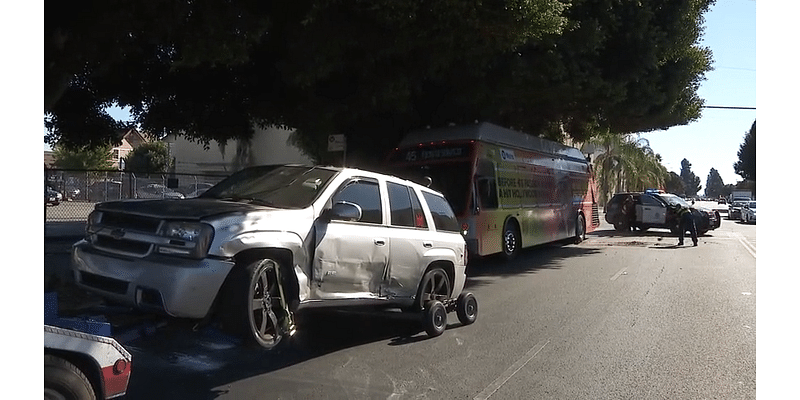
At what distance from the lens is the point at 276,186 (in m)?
6.58

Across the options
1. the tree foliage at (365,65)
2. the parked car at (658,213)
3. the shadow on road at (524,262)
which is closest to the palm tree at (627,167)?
the parked car at (658,213)

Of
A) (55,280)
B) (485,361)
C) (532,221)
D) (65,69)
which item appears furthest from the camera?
(532,221)

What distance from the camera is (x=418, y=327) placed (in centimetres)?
803

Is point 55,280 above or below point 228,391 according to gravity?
above

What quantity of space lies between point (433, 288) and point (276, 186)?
2449 millimetres

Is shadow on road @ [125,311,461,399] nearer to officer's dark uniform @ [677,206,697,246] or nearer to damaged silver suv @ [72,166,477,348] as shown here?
damaged silver suv @ [72,166,477,348]

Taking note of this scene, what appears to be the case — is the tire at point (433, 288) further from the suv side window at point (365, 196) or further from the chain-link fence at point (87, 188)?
the chain-link fence at point (87, 188)

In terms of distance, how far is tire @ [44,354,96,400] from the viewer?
3635 millimetres

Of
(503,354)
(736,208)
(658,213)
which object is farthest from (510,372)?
(736,208)

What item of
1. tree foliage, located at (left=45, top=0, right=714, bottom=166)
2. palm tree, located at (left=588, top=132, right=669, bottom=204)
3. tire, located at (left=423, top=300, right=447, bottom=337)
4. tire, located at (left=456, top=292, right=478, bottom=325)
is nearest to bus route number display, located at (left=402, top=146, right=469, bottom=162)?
tree foliage, located at (left=45, top=0, right=714, bottom=166)

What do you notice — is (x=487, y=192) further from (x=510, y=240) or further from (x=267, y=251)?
(x=267, y=251)

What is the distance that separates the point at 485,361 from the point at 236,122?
1020cm

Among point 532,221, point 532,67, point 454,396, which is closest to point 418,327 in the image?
point 454,396
